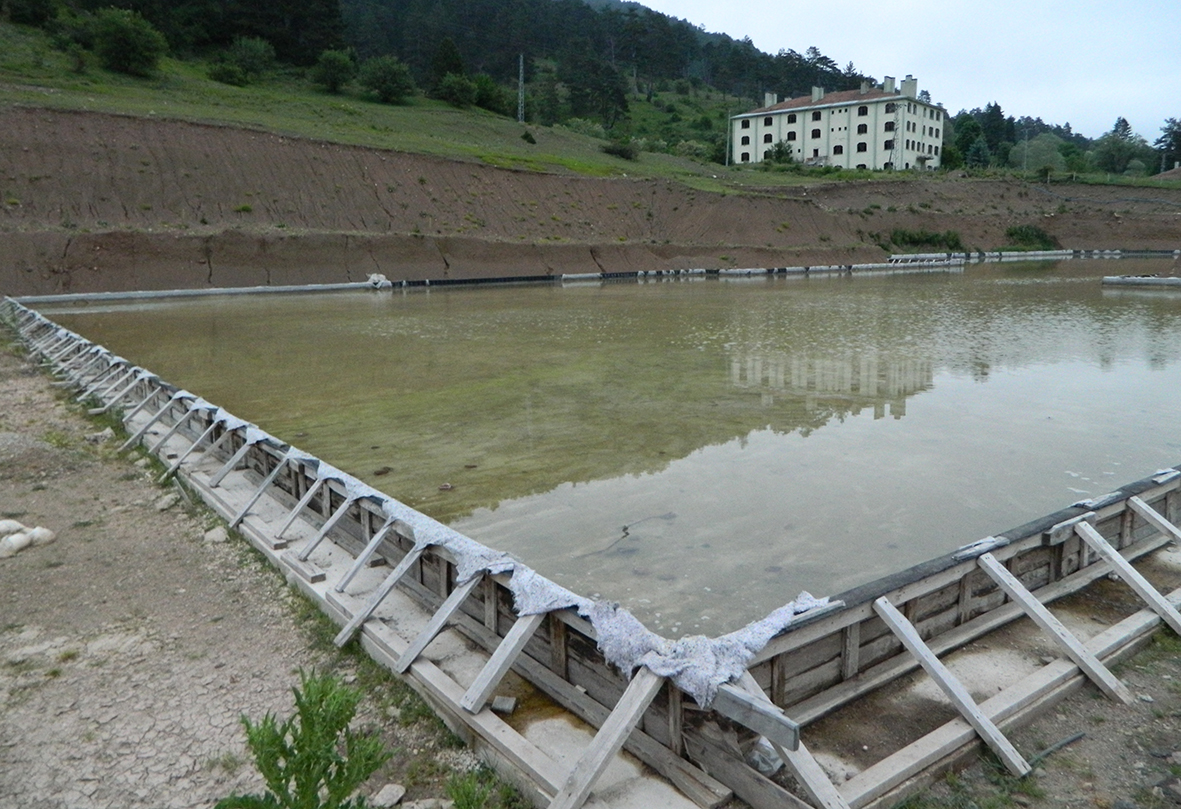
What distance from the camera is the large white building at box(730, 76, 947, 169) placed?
83.4 metres

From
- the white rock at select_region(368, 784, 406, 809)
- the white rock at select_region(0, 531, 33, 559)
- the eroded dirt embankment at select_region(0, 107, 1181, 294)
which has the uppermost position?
the eroded dirt embankment at select_region(0, 107, 1181, 294)

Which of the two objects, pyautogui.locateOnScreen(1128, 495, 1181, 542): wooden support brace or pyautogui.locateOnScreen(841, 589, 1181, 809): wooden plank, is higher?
pyautogui.locateOnScreen(1128, 495, 1181, 542): wooden support brace

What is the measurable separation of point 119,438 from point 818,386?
9062 mm

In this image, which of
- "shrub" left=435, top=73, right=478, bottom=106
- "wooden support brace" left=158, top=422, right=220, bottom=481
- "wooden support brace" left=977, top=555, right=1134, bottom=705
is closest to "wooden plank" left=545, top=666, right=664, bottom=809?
"wooden support brace" left=977, top=555, right=1134, bottom=705

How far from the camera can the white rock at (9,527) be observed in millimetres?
6516

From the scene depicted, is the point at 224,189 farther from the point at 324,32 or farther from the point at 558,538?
the point at 324,32

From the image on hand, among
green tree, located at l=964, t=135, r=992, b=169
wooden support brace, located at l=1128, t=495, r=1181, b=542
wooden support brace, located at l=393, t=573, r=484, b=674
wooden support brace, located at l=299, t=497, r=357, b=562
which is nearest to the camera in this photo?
wooden support brace, located at l=393, t=573, r=484, b=674

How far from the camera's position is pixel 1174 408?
10344 mm

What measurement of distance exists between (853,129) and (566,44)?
48373 millimetres

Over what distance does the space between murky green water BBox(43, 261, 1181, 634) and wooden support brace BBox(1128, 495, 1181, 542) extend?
2.83 ft

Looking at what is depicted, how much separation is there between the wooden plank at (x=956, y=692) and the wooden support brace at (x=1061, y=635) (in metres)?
0.75

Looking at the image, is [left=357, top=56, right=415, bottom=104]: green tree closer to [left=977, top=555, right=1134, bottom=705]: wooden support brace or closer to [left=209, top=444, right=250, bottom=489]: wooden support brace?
[left=209, top=444, right=250, bottom=489]: wooden support brace

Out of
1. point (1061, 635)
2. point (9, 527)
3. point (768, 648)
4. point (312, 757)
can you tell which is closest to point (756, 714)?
point (768, 648)

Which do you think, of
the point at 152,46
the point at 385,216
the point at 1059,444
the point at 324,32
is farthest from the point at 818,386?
the point at 324,32
